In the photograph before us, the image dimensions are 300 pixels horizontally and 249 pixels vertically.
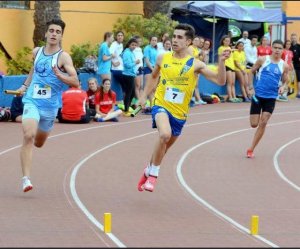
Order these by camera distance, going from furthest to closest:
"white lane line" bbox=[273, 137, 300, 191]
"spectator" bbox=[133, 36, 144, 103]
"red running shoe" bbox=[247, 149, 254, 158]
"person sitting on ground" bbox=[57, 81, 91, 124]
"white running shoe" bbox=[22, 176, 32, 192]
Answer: "spectator" bbox=[133, 36, 144, 103]
"person sitting on ground" bbox=[57, 81, 91, 124]
"red running shoe" bbox=[247, 149, 254, 158]
"white lane line" bbox=[273, 137, 300, 191]
"white running shoe" bbox=[22, 176, 32, 192]

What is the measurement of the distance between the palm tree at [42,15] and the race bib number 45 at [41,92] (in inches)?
520

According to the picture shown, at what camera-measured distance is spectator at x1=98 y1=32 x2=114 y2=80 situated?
21.0 metres

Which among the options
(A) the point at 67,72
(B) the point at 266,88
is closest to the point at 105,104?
(B) the point at 266,88

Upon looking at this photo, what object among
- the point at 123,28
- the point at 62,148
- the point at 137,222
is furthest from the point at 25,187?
the point at 123,28

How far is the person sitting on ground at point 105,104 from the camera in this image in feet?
64.8

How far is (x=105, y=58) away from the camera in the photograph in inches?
824

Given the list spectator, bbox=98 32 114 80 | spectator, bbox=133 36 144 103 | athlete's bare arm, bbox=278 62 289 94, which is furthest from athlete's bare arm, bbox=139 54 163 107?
spectator, bbox=133 36 144 103

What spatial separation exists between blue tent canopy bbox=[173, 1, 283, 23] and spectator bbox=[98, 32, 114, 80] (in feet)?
24.3

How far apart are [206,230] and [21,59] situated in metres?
14.4

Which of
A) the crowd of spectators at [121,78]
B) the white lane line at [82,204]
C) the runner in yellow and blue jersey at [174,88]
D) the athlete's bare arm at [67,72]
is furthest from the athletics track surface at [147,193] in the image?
the athlete's bare arm at [67,72]

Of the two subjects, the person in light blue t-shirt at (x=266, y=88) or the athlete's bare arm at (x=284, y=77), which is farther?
the athlete's bare arm at (x=284, y=77)

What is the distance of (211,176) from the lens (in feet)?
43.0

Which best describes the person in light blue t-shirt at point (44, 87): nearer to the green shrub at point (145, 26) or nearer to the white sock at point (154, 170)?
the white sock at point (154, 170)

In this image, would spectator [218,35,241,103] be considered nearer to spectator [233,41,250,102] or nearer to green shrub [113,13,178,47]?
spectator [233,41,250,102]
